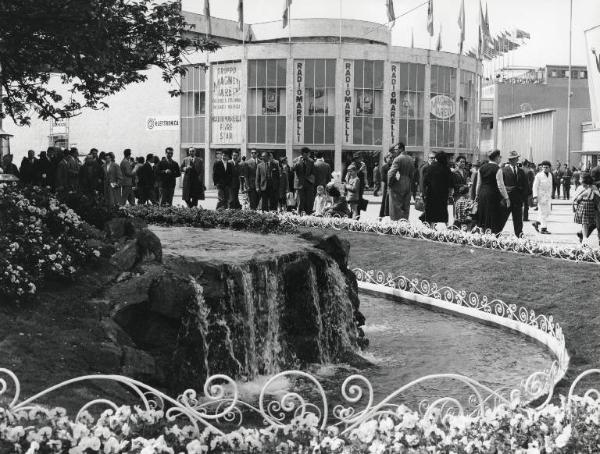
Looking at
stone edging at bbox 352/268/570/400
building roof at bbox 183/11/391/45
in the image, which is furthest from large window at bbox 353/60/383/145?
stone edging at bbox 352/268/570/400

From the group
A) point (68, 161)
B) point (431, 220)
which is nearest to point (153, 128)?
point (68, 161)

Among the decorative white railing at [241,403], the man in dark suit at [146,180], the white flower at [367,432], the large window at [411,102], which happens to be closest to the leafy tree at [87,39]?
the decorative white railing at [241,403]

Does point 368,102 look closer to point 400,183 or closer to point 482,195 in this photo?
point 400,183

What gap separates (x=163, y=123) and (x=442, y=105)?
53.4ft

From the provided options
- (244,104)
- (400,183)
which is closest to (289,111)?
(244,104)

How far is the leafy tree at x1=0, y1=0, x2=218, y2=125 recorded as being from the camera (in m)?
9.47

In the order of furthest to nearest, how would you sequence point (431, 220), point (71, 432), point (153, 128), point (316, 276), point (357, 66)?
1. point (153, 128)
2. point (357, 66)
3. point (431, 220)
4. point (316, 276)
5. point (71, 432)

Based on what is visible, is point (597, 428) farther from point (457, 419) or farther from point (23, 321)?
point (23, 321)

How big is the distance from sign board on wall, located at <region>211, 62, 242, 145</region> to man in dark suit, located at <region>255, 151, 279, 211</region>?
1002 inches

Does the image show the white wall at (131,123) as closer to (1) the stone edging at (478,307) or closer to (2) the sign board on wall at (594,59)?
(2) the sign board on wall at (594,59)

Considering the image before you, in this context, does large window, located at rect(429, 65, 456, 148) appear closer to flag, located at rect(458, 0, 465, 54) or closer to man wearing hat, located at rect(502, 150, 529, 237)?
flag, located at rect(458, 0, 465, 54)

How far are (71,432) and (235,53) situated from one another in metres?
44.2

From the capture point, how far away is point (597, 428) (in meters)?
4.14

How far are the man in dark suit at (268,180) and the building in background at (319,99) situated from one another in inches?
924
